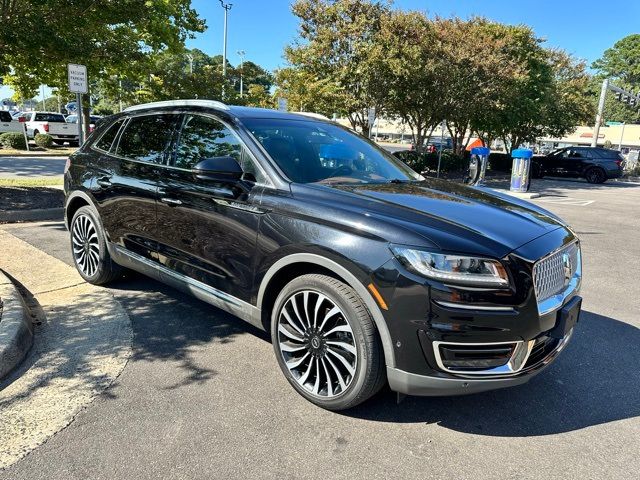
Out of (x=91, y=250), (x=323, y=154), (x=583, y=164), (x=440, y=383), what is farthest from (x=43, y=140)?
(x=583, y=164)

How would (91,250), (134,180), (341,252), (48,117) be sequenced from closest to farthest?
(341,252) < (134,180) < (91,250) < (48,117)

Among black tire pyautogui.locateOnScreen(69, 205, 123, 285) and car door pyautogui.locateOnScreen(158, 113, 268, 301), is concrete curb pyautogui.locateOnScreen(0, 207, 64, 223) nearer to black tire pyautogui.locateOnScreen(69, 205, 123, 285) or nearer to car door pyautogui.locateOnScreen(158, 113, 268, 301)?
black tire pyautogui.locateOnScreen(69, 205, 123, 285)

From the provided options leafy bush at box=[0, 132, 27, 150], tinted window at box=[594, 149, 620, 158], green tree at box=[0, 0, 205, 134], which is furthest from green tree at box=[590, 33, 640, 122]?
green tree at box=[0, 0, 205, 134]

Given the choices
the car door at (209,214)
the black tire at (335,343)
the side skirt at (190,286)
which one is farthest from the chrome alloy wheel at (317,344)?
the car door at (209,214)

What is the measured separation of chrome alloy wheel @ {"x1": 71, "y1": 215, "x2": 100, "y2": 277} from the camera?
487cm

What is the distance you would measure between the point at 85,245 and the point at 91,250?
Answer: 139mm

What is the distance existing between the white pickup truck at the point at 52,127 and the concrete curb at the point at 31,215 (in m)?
20.8

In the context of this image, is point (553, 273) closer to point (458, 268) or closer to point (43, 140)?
point (458, 268)

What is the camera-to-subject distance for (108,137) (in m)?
4.92

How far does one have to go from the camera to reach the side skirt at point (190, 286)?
3332 millimetres

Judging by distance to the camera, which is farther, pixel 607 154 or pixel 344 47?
pixel 607 154

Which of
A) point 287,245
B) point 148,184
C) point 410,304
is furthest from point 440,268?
point 148,184

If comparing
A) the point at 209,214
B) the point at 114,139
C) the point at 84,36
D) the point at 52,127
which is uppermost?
the point at 84,36

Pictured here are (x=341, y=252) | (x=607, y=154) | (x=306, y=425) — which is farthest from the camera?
(x=607, y=154)
